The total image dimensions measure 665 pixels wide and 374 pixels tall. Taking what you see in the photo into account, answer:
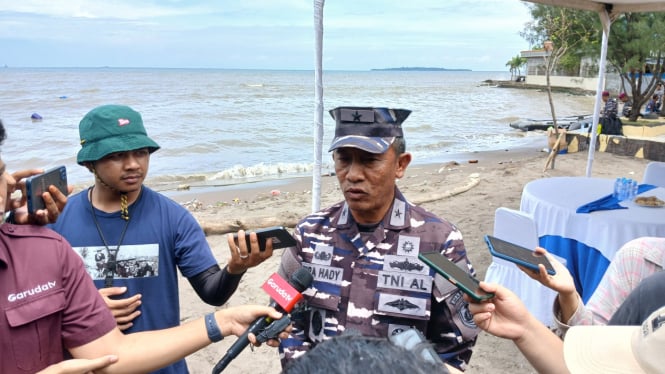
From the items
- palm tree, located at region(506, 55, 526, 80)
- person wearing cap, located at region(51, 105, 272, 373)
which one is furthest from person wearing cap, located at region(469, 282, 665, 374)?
palm tree, located at region(506, 55, 526, 80)

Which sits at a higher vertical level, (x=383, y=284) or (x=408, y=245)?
(x=408, y=245)

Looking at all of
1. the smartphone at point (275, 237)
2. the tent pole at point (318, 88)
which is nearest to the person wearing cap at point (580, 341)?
the smartphone at point (275, 237)

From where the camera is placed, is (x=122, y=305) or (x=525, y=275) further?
(x=525, y=275)

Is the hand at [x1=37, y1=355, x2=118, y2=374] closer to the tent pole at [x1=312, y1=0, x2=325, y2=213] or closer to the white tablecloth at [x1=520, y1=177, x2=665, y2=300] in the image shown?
the tent pole at [x1=312, y1=0, x2=325, y2=213]

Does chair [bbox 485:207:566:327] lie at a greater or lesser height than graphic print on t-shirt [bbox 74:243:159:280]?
lesser

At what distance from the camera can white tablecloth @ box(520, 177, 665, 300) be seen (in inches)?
142

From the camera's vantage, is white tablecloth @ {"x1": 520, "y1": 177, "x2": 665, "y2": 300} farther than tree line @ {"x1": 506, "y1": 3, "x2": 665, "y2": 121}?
No

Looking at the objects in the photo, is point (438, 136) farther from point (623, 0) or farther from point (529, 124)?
point (623, 0)

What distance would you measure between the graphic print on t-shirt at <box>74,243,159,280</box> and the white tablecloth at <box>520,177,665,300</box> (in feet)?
10.8

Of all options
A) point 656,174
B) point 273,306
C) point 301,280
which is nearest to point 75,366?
point 273,306

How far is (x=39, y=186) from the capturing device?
58.1 inches

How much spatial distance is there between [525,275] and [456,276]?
322 centimetres

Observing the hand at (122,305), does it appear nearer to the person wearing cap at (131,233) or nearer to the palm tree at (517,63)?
the person wearing cap at (131,233)

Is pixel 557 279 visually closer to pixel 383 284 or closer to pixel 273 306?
pixel 383 284
